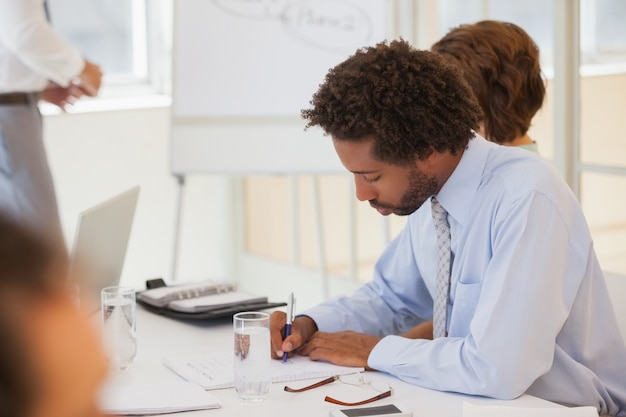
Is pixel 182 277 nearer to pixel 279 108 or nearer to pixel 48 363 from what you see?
pixel 279 108

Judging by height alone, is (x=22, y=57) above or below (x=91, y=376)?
above

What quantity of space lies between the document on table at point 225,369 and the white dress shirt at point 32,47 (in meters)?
1.51

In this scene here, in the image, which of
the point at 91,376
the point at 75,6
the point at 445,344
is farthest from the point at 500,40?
the point at 75,6

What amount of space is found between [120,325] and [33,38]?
1.49m

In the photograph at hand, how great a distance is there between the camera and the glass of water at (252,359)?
4.85 ft

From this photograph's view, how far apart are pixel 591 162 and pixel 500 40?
34.2 inches

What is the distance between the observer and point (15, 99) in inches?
116

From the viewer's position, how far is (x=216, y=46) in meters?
3.51

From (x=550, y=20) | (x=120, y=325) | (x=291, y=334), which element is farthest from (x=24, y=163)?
(x=550, y=20)

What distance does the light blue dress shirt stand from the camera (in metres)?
1.53

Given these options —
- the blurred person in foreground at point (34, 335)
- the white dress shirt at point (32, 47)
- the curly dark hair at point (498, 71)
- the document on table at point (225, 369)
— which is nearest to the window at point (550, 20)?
the curly dark hair at point (498, 71)

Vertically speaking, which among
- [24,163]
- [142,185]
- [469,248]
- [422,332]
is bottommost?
[422,332]

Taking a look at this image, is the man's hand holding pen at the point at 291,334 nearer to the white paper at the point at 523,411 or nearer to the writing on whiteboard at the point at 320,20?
the white paper at the point at 523,411

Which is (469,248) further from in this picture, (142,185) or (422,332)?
(142,185)
